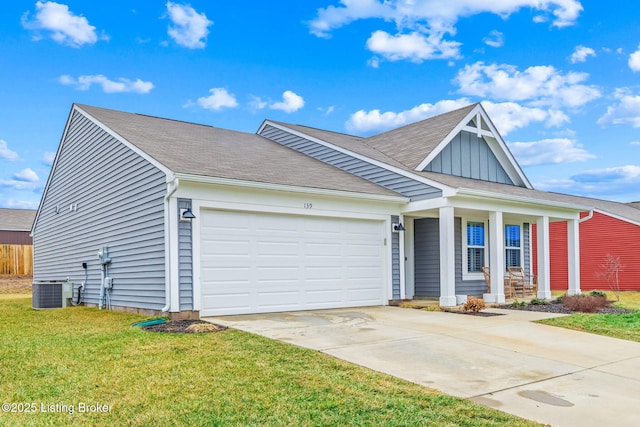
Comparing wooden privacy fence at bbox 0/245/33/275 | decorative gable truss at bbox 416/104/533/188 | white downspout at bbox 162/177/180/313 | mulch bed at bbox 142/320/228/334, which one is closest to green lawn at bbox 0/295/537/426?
mulch bed at bbox 142/320/228/334

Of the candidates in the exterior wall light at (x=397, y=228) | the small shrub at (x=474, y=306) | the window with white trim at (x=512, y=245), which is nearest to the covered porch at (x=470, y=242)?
the window with white trim at (x=512, y=245)

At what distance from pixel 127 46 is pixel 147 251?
403 inches

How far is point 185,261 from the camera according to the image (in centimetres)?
968

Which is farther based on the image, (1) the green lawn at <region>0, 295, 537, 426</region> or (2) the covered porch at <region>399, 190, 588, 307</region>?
(2) the covered porch at <region>399, 190, 588, 307</region>

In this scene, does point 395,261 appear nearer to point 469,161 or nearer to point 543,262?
point 543,262

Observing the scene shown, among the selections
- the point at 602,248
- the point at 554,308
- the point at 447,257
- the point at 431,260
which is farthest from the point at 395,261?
the point at 602,248

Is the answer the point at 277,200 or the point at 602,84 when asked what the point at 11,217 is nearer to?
the point at 277,200

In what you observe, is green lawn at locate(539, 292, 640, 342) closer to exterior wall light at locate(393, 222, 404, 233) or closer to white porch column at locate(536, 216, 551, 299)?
white porch column at locate(536, 216, 551, 299)

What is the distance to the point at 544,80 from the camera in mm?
19141

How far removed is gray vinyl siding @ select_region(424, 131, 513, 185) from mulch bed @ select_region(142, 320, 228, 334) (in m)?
8.07

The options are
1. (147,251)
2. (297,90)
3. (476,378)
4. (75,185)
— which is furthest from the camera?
(297,90)

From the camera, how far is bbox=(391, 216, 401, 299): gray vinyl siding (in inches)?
508

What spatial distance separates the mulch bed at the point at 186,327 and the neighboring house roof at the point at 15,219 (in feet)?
115

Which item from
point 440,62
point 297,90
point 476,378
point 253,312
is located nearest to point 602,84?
point 440,62
